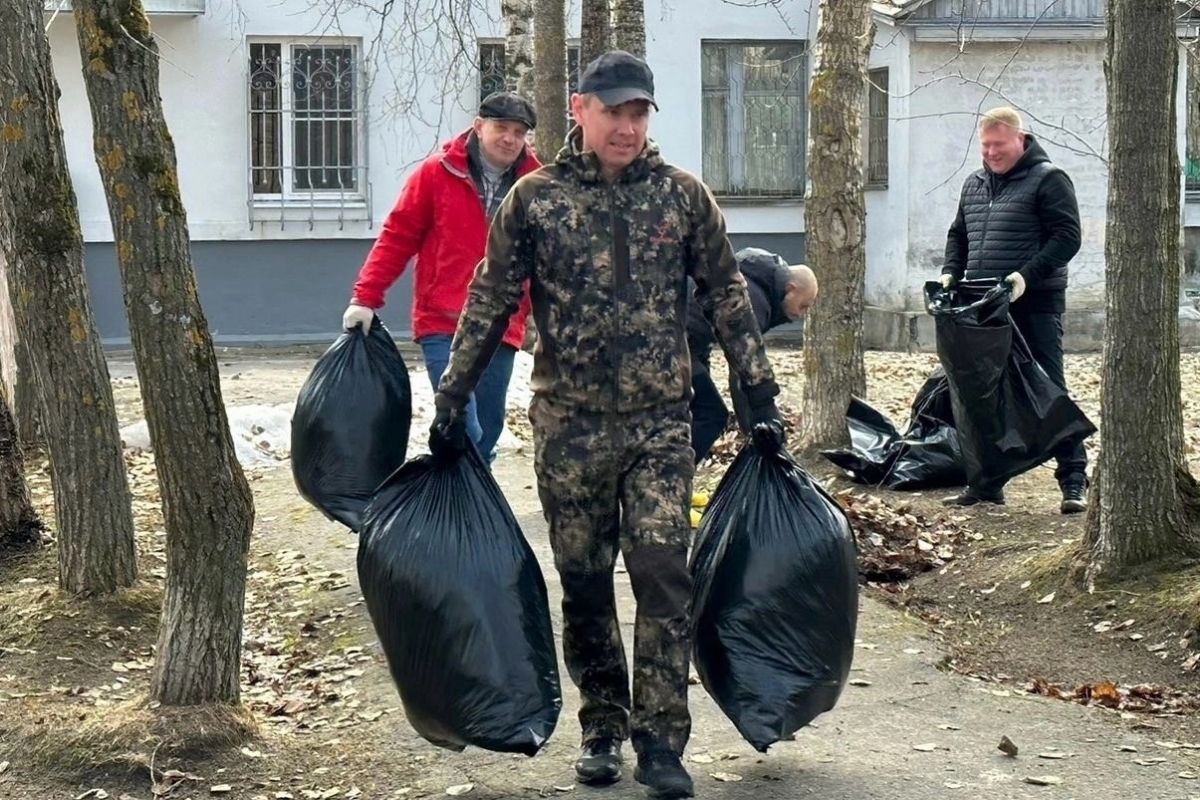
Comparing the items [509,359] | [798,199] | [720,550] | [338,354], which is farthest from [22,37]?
[798,199]

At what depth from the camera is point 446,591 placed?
4363 millimetres

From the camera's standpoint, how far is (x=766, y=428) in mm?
4484

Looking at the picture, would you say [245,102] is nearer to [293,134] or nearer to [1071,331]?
[293,134]

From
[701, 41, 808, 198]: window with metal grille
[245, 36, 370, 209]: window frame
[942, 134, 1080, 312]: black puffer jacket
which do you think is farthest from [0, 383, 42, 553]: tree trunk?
[701, 41, 808, 198]: window with metal grille

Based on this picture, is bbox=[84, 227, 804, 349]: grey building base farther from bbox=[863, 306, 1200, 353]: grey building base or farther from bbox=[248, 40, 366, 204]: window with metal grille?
bbox=[863, 306, 1200, 353]: grey building base

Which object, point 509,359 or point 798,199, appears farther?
point 798,199

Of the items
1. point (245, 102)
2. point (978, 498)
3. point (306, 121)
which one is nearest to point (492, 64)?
point (306, 121)

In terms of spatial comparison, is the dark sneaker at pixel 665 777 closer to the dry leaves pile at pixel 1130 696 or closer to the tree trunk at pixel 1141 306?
the dry leaves pile at pixel 1130 696

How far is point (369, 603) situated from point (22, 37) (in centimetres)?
275

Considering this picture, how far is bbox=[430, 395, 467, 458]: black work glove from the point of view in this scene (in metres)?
4.44

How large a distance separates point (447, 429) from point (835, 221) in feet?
17.8

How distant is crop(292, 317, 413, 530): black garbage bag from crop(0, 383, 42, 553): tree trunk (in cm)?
156

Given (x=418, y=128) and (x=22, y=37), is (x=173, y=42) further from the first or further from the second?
(x=22, y=37)

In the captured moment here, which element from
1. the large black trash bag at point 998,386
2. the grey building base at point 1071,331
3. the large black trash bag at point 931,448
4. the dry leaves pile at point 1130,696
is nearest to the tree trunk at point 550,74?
the large black trash bag at point 931,448
